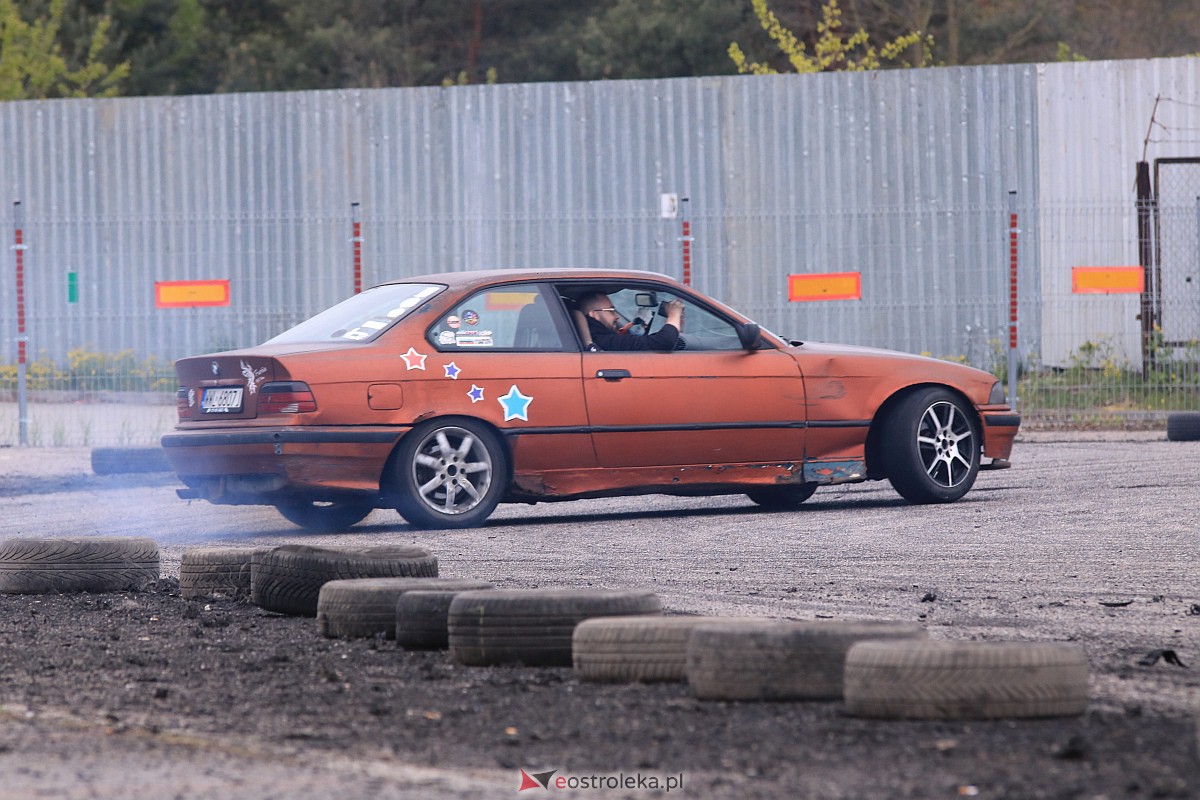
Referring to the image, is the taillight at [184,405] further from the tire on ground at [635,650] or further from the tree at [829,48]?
the tree at [829,48]

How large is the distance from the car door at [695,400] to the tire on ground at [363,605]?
13.1 feet

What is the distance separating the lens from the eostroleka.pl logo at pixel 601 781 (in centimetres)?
385

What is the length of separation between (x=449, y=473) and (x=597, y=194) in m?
12.8

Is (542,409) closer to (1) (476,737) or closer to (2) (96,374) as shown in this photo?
(1) (476,737)

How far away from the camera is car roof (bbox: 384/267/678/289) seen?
10219 mm

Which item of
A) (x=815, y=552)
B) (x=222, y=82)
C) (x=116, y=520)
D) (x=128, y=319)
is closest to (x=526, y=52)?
(x=222, y=82)

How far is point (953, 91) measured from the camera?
22.1 metres

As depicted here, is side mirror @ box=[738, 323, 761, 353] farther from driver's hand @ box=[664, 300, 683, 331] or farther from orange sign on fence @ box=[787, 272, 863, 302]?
orange sign on fence @ box=[787, 272, 863, 302]

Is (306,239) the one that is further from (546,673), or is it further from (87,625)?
(546,673)

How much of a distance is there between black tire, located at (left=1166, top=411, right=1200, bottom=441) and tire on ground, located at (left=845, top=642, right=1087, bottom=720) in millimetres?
12140

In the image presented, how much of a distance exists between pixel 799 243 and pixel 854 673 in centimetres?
1708

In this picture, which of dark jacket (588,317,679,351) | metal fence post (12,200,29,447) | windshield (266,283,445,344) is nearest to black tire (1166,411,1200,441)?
dark jacket (588,317,679,351)

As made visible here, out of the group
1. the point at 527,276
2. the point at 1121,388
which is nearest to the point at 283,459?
the point at 527,276

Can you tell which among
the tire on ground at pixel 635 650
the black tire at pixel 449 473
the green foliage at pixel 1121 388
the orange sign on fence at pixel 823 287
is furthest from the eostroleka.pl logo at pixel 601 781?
the green foliage at pixel 1121 388
